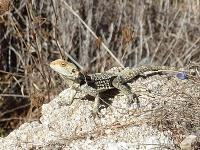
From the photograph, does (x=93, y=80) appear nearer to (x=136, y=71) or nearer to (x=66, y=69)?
(x=66, y=69)

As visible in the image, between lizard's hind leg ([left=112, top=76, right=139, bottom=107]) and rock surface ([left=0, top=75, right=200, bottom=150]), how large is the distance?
0.15 ft

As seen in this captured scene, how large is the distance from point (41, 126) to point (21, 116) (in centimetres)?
210

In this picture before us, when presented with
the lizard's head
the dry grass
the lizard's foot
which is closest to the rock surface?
the lizard's foot

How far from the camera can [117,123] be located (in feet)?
11.4

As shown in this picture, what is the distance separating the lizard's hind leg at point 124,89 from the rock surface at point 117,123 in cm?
5

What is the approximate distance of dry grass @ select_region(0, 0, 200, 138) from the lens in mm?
5777

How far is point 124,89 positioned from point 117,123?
254 millimetres

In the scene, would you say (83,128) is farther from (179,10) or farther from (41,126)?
(179,10)

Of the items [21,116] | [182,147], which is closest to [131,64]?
[21,116]

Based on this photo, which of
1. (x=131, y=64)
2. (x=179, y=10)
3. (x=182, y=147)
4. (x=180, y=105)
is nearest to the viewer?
(x=182, y=147)

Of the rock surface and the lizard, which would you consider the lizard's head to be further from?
the rock surface

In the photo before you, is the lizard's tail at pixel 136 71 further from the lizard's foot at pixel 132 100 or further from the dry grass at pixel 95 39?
the dry grass at pixel 95 39

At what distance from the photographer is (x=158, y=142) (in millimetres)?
3309

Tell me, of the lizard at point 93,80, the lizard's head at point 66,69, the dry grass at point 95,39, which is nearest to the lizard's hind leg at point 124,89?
the lizard at point 93,80
